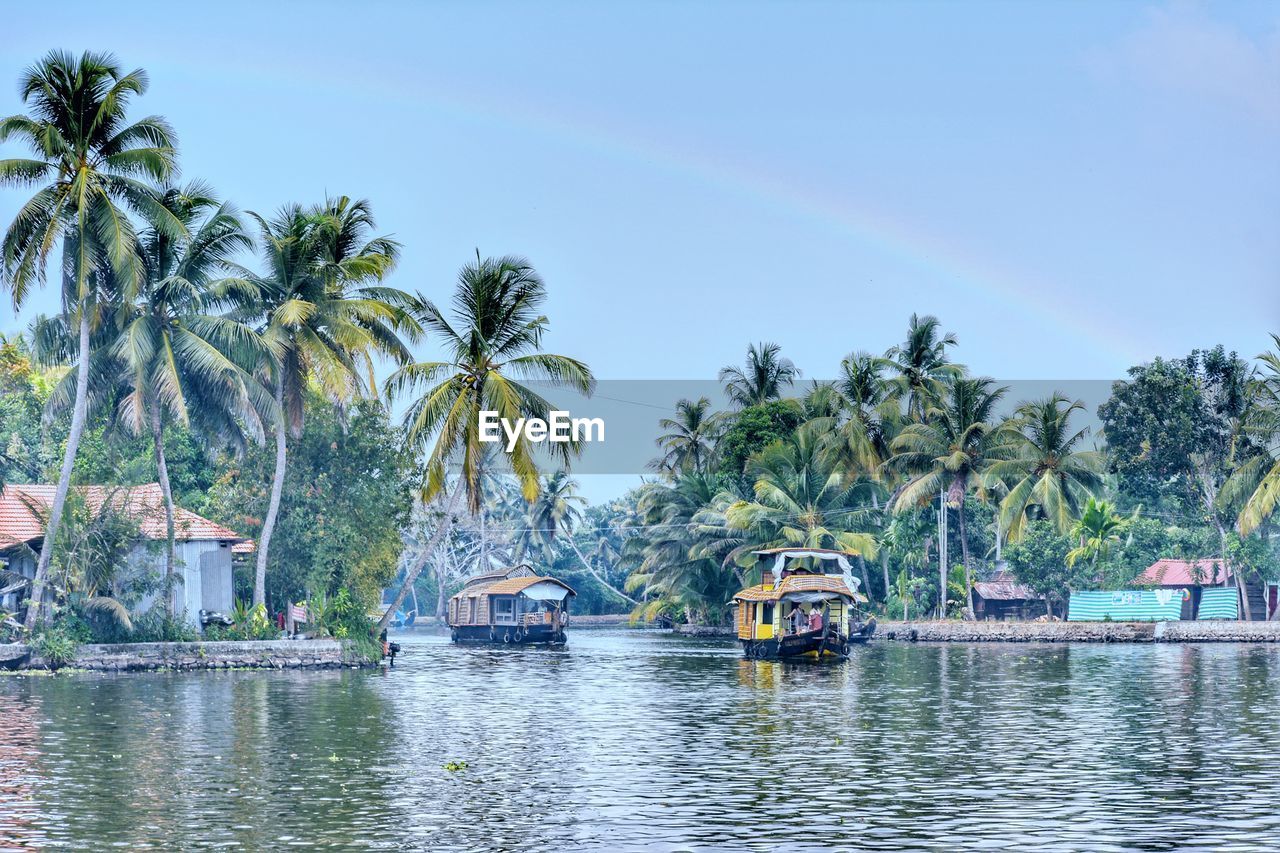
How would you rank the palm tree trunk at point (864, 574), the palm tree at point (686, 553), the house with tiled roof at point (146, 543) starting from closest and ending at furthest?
the house with tiled roof at point (146, 543) → the palm tree trunk at point (864, 574) → the palm tree at point (686, 553)

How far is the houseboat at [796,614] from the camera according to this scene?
54.8 meters

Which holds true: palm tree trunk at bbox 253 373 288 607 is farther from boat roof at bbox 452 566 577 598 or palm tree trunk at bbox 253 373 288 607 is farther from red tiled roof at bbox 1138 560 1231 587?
red tiled roof at bbox 1138 560 1231 587

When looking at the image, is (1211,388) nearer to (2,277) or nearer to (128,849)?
(2,277)

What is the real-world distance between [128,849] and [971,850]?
9.17 m

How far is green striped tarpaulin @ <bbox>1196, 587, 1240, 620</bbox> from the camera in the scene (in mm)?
74312

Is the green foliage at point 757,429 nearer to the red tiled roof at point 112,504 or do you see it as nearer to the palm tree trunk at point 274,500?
the red tiled roof at point 112,504

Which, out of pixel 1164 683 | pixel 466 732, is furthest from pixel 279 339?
pixel 1164 683

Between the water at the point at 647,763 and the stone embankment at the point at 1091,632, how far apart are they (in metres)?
24.1

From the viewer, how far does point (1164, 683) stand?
4119cm

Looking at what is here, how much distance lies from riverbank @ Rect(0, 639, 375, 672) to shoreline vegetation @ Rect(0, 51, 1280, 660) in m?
0.65

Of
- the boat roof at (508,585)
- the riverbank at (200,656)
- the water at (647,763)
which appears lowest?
the water at (647,763)

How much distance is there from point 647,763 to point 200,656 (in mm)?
26937

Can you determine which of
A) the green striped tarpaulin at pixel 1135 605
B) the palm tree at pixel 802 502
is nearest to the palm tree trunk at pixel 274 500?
the palm tree at pixel 802 502

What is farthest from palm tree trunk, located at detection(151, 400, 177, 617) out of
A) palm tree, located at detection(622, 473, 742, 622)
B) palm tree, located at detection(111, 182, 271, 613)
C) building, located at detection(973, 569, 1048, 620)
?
building, located at detection(973, 569, 1048, 620)
